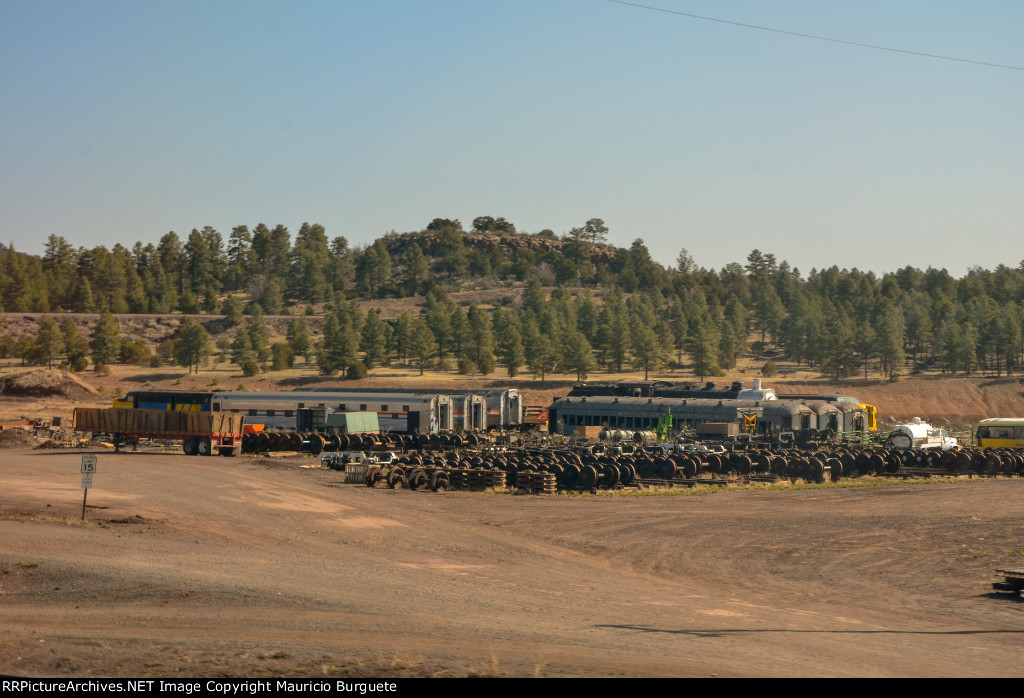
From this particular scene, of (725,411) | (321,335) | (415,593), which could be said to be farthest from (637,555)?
(321,335)

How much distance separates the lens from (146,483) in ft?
131

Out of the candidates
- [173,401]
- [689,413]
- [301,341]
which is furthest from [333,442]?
[301,341]

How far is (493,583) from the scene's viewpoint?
73.6 ft

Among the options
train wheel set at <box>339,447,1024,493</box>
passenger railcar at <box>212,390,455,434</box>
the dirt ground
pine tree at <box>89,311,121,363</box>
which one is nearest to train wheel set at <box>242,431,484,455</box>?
train wheel set at <box>339,447,1024,493</box>

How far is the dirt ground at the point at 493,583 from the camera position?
14820 mm

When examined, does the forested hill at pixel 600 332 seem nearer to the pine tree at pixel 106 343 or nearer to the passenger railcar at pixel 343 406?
the pine tree at pixel 106 343

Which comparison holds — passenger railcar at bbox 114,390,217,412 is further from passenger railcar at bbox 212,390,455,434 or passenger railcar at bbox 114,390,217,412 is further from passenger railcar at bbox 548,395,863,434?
passenger railcar at bbox 548,395,863,434

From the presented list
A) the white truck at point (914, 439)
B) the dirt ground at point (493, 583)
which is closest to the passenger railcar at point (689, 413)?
the white truck at point (914, 439)

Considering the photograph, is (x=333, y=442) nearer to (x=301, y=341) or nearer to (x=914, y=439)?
(x=914, y=439)

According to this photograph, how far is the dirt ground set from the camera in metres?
14.8

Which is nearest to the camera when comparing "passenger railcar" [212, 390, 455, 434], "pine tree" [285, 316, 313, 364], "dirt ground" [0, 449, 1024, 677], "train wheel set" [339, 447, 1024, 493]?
"dirt ground" [0, 449, 1024, 677]

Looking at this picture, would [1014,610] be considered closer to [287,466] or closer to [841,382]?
[287,466]

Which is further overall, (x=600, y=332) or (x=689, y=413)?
(x=600, y=332)
